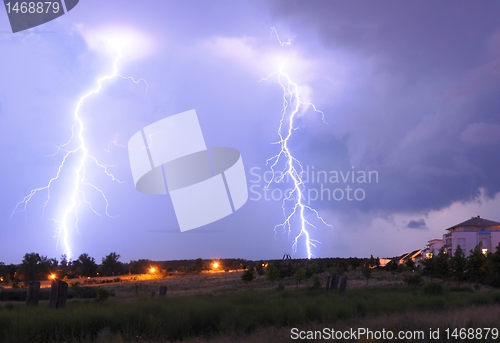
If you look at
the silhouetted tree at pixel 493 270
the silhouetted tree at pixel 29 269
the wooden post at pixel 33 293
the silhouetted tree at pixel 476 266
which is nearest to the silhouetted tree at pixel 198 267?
the silhouetted tree at pixel 29 269

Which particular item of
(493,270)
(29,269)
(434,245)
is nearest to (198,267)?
(29,269)

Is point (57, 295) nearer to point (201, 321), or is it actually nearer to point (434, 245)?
point (201, 321)

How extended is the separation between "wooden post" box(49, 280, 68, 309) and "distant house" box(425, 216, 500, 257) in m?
65.9

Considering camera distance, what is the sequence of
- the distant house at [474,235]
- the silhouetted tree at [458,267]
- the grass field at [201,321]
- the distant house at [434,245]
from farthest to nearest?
1. the distant house at [434,245]
2. the distant house at [474,235]
3. the silhouetted tree at [458,267]
4. the grass field at [201,321]

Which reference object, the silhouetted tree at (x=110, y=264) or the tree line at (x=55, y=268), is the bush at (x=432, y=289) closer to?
the tree line at (x=55, y=268)

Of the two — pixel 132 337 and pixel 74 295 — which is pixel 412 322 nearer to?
pixel 132 337

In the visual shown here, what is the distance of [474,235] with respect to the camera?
Result: 76.2 metres

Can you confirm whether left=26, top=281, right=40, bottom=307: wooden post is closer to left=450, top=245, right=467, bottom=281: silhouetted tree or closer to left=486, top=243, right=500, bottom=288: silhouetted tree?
left=486, top=243, right=500, bottom=288: silhouetted tree

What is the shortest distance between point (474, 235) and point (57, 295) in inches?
2806

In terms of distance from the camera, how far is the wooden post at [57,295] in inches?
647

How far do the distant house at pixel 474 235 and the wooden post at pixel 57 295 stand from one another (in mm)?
65872

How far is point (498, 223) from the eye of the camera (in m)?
78.7

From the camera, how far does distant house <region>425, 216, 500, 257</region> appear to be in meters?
75.7

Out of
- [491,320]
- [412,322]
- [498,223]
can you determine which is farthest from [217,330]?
[498,223]
